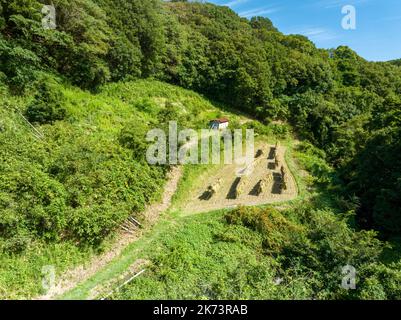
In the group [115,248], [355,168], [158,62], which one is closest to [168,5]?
[158,62]

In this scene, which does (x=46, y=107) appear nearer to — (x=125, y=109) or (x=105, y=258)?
(x=125, y=109)

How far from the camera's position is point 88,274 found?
38.2 ft

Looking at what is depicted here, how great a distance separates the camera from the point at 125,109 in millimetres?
24281

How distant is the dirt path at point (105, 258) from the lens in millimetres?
10836

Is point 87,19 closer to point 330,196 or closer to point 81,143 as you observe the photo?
point 81,143

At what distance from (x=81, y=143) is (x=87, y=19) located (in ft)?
41.5

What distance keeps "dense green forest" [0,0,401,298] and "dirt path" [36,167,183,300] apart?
24.4 inches

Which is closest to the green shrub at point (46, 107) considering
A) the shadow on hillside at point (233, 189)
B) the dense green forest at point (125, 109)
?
the dense green forest at point (125, 109)

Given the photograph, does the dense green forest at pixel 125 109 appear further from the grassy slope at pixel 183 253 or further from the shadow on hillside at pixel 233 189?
→ the shadow on hillside at pixel 233 189

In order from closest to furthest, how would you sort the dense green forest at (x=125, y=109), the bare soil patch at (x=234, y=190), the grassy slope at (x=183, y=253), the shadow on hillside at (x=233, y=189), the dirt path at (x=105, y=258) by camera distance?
1. the dirt path at (x=105, y=258)
2. the grassy slope at (x=183, y=253)
3. the dense green forest at (x=125, y=109)
4. the bare soil patch at (x=234, y=190)
5. the shadow on hillside at (x=233, y=189)

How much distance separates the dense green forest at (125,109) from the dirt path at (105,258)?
62cm

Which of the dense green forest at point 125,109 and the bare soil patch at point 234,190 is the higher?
the dense green forest at point 125,109

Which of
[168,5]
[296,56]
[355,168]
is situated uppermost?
[168,5]

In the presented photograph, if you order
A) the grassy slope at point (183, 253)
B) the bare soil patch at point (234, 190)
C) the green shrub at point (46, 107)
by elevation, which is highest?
the green shrub at point (46, 107)
